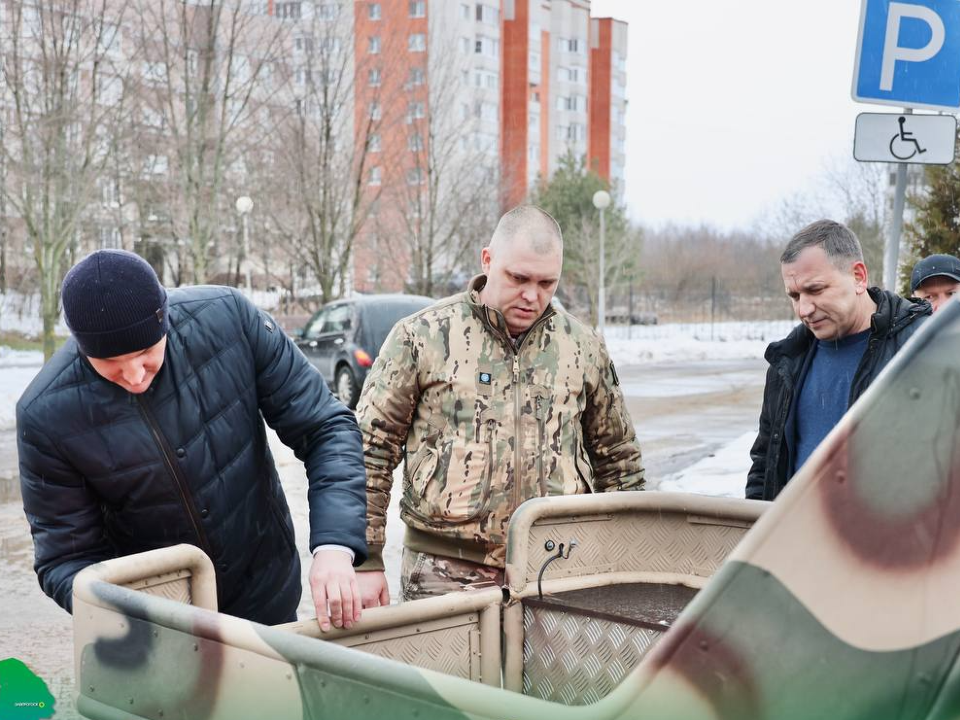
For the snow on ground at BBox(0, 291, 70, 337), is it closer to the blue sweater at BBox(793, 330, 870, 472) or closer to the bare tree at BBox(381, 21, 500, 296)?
the bare tree at BBox(381, 21, 500, 296)

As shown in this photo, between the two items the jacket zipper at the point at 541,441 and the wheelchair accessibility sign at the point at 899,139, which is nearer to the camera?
the jacket zipper at the point at 541,441

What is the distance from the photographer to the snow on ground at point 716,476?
888cm

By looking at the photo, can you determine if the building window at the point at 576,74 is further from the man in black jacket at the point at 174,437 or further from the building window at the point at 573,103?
the man in black jacket at the point at 174,437

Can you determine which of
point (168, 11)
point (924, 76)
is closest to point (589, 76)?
point (168, 11)

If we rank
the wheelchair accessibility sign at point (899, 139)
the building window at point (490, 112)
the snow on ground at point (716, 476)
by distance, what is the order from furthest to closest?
the building window at point (490, 112) → the snow on ground at point (716, 476) → the wheelchair accessibility sign at point (899, 139)

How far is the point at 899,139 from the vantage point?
17.1 feet

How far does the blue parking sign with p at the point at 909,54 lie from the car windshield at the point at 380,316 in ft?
30.0

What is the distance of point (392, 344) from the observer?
324 cm

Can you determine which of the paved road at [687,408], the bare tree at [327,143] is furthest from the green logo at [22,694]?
the bare tree at [327,143]

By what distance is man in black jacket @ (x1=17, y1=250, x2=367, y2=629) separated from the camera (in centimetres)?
237

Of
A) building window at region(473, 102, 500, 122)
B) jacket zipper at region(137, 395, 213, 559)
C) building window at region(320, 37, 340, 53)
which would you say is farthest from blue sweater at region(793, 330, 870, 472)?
building window at region(473, 102, 500, 122)

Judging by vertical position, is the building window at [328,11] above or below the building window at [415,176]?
above

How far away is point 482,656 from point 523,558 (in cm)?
24

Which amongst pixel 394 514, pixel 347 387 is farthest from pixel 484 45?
pixel 394 514
